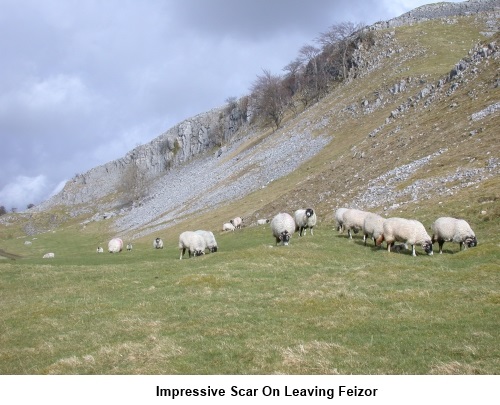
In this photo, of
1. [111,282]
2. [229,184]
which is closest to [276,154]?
[229,184]

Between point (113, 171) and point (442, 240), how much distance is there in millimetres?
181588

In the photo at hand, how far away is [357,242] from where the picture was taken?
35.2 meters

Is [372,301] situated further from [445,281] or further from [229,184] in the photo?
[229,184]

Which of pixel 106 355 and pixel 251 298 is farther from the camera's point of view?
pixel 251 298

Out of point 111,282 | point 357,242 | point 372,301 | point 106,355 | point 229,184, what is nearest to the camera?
point 106,355

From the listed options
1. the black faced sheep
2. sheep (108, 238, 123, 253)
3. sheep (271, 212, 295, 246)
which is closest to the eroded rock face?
the black faced sheep

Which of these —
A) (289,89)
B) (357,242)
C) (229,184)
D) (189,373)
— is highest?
(289,89)

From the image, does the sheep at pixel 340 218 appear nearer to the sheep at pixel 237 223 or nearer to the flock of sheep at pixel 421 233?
the flock of sheep at pixel 421 233

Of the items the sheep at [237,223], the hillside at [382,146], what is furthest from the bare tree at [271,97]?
the sheep at [237,223]

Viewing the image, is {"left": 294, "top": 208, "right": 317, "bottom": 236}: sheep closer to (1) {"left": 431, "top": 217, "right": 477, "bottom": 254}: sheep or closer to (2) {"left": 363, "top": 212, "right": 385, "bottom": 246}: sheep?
(2) {"left": 363, "top": 212, "right": 385, "bottom": 246}: sheep

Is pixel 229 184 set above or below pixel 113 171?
below

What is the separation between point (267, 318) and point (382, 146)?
169ft

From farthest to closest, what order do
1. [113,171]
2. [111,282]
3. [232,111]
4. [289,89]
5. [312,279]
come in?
1. [113,171]
2. [232,111]
3. [289,89]
4. [111,282]
5. [312,279]

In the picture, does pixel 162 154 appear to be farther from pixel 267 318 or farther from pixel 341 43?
pixel 267 318
